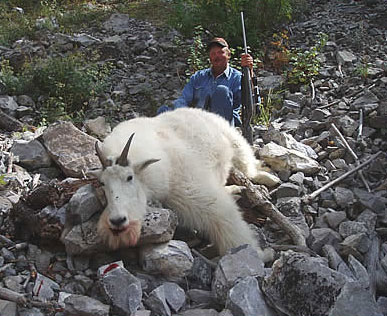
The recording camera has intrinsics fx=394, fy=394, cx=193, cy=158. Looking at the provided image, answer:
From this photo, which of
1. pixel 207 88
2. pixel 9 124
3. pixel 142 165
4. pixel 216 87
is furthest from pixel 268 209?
pixel 9 124

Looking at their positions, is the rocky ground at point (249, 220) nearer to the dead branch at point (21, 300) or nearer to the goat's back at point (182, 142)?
the dead branch at point (21, 300)

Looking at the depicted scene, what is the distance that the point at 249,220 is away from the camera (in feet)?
14.0

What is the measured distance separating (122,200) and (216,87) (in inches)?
130

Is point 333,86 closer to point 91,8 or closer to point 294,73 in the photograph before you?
point 294,73

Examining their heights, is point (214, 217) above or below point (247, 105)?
below

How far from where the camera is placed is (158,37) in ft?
37.7

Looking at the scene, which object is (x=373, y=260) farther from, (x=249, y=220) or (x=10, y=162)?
(x=10, y=162)

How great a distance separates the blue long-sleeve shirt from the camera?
21.0 ft

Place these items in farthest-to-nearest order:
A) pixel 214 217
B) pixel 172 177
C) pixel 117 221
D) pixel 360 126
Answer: pixel 360 126
pixel 172 177
pixel 214 217
pixel 117 221

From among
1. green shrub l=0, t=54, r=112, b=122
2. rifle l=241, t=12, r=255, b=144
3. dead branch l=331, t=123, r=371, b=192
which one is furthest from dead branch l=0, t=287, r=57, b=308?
green shrub l=0, t=54, r=112, b=122

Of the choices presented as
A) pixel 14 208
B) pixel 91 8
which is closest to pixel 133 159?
pixel 14 208

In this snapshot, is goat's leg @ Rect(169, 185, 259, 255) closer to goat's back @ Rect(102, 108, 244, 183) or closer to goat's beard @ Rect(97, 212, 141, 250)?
goat's back @ Rect(102, 108, 244, 183)

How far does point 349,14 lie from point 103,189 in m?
10.5

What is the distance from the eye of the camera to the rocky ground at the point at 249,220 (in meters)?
2.66
